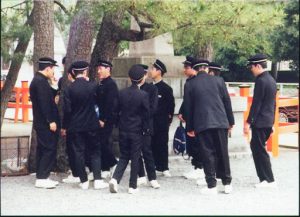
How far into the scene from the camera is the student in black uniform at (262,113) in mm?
7148

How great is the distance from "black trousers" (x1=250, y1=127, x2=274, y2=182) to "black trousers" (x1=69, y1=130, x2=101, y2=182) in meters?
2.12

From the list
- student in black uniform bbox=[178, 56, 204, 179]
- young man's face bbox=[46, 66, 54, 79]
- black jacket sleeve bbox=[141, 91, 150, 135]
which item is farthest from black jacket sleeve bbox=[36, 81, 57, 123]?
student in black uniform bbox=[178, 56, 204, 179]

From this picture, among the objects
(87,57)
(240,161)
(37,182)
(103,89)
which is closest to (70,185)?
(37,182)

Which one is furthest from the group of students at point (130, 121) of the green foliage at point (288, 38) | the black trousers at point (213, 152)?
the green foliage at point (288, 38)

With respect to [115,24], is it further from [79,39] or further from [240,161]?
[240,161]

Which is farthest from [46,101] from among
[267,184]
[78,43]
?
[267,184]

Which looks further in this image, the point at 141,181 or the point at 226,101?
the point at 141,181

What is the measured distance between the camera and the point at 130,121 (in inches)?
272

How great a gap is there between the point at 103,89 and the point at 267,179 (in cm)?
255

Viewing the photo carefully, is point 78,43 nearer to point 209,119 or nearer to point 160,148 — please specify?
point 160,148

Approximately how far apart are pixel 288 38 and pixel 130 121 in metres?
19.9

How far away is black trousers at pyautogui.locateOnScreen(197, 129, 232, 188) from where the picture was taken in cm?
680

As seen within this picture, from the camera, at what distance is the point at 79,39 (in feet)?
28.0

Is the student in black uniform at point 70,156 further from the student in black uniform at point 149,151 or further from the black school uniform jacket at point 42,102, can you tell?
the student in black uniform at point 149,151
